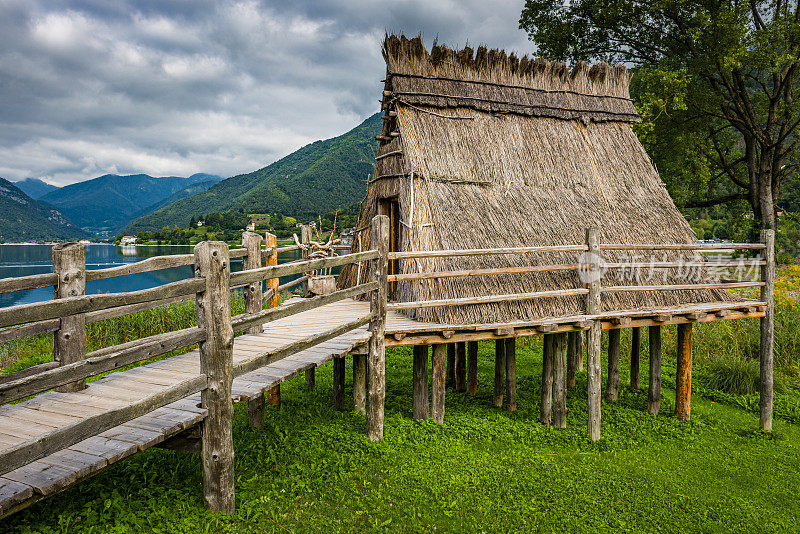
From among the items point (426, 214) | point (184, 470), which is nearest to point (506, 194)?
point (426, 214)

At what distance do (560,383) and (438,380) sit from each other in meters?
2.02

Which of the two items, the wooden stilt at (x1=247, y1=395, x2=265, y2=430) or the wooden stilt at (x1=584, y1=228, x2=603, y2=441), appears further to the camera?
the wooden stilt at (x1=584, y1=228, x2=603, y2=441)

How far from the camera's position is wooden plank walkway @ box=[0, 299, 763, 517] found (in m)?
3.10

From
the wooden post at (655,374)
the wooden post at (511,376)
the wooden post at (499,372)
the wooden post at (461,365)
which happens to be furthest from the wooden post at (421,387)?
the wooden post at (655,374)

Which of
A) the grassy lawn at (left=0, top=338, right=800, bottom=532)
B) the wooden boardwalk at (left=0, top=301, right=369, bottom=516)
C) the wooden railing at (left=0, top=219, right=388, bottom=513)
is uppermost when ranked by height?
the wooden railing at (left=0, top=219, right=388, bottom=513)

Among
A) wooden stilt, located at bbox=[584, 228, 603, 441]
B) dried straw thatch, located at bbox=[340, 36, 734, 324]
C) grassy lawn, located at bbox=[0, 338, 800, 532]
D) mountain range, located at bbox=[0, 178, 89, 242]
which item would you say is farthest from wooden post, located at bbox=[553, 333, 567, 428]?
mountain range, located at bbox=[0, 178, 89, 242]

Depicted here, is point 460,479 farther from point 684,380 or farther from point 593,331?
point 684,380

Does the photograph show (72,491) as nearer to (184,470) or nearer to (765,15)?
(184,470)

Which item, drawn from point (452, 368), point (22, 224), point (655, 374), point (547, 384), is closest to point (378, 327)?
point (547, 384)

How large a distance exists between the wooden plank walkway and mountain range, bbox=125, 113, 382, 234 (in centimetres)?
4006

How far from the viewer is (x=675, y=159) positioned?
54.3 feet

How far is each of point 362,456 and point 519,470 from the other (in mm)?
1968

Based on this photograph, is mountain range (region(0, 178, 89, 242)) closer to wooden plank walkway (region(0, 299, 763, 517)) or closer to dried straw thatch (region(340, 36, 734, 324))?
dried straw thatch (region(340, 36, 734, 324))

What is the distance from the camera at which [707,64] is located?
15.0 metres
